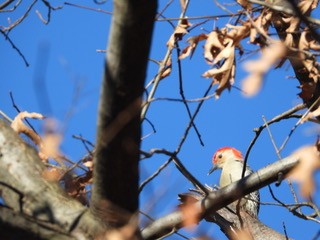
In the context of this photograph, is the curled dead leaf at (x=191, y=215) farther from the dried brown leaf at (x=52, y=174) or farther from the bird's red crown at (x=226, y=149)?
the bird's red crown at (x=226, y=149)

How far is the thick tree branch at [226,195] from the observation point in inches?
108

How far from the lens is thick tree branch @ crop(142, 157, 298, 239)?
2.75 meters

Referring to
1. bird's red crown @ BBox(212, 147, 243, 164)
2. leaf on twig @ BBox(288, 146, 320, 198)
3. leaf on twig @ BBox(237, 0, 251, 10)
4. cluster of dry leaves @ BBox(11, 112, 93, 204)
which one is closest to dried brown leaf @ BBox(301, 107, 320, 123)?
leaf on twig @ BBox(237, 0, 251, 10)

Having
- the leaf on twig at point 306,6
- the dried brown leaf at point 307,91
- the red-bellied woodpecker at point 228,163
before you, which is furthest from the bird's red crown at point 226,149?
the leaf on twig at point 306,6

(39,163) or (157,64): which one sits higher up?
(157,64)

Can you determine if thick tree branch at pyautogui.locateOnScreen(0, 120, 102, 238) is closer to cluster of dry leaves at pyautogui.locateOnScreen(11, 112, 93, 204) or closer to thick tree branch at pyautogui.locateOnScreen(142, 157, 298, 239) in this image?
cluster of dry leaves at pyautogui.locateOnScreen(11, 112, 93, 204)

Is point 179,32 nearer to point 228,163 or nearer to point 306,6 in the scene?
point 306,6

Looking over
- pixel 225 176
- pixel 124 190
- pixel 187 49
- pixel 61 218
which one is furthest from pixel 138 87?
pixel 225 176

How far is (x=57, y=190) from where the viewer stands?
2527 mm

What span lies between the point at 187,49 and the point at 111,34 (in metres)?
1.44

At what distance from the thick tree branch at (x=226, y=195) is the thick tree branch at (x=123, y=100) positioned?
1.82 ft

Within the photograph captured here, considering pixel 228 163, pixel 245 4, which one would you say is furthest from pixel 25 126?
pixel 228 163

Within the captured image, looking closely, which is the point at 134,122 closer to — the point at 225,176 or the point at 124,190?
the point at 124,190

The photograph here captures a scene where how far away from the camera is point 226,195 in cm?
282
